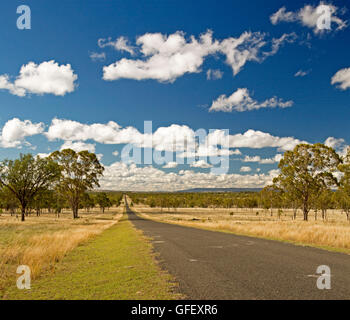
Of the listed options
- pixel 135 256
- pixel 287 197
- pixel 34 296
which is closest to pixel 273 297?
pixel 34 296

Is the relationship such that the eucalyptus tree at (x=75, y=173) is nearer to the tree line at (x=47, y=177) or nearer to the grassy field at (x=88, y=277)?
the tree line at (x=47, y=177)

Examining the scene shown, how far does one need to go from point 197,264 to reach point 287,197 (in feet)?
140

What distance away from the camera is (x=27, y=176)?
1970 inches

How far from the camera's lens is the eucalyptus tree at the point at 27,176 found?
48844mm

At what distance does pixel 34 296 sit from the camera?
28.4 feet

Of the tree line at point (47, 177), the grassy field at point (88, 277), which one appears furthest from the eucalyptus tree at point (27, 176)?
the grassy field at point (88, 277)

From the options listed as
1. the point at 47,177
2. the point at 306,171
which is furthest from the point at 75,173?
the point at 306,171

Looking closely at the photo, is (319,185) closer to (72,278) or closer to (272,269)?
(272,269)

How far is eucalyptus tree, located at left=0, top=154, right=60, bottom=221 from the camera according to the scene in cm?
4884

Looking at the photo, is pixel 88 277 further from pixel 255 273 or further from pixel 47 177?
pixel 47 177

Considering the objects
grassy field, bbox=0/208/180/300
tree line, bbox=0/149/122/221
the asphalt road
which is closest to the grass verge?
grassy field, bbox=0/208/180/300
